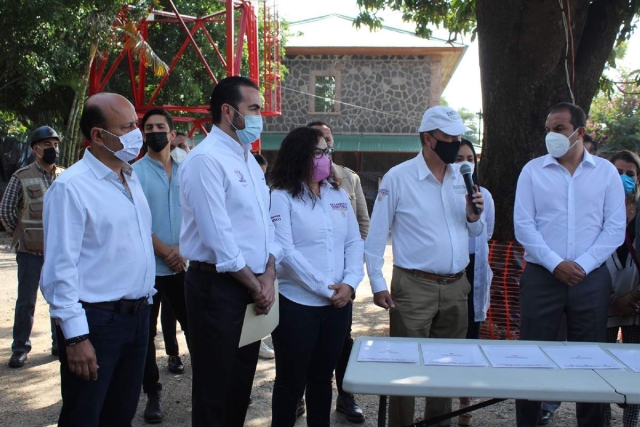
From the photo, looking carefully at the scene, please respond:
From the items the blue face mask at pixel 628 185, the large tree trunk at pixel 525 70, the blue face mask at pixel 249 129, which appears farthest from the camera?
the large tree trunk at pixel 525 70

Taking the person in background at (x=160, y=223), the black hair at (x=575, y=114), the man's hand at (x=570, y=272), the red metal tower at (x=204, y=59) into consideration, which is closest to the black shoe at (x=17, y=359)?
the person in background at (x=160, y=223)

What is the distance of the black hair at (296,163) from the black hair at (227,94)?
0.55 meters

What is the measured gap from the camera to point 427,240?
4.27 metres

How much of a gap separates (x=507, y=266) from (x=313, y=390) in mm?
3232

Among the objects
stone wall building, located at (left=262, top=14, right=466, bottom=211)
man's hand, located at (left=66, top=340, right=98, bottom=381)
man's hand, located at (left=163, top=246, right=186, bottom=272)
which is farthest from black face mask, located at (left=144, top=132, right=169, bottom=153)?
stone wall building, located at (left=262, top=14, right=466, bottom=211)

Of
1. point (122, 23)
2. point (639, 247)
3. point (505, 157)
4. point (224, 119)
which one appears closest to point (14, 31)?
point (122, 23)

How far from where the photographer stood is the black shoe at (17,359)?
623 cm

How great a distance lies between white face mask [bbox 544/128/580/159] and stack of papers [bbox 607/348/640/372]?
1.53m

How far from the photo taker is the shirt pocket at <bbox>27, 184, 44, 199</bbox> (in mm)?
6383

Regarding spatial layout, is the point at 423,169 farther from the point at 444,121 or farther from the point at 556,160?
the point at 556,160

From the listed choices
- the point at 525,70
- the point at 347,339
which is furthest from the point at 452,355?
the point at 525,70

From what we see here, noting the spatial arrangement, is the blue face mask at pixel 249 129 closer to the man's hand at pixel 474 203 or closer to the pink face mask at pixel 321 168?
the pink face mask at pixel 321 168

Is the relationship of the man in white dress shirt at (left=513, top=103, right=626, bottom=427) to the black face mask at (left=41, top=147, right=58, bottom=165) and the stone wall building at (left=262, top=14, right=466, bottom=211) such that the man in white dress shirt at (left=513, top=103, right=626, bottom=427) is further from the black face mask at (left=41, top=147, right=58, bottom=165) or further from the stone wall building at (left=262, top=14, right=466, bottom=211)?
the stone wall building at (left=262, top=14, right=466, bottom=211)

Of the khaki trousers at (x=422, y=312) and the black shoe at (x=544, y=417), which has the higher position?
the khaki trousers at (x=422, y=312)
